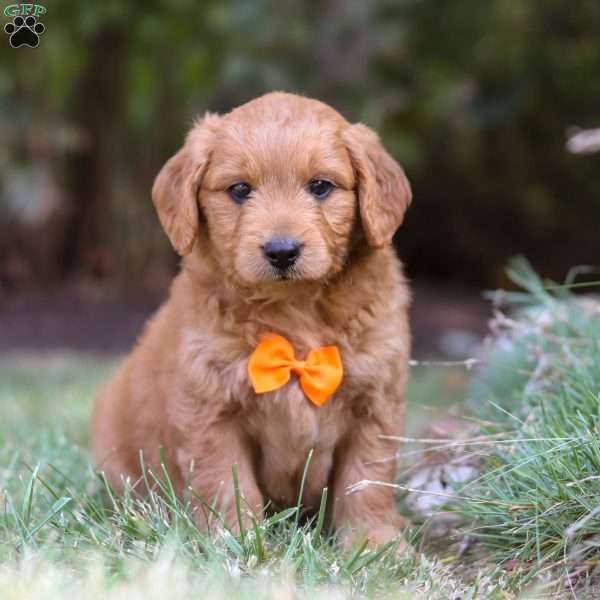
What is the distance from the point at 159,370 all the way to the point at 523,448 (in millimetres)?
1391

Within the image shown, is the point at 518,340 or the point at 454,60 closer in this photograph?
the point at 518,340

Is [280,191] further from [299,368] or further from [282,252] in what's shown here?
[299,368]

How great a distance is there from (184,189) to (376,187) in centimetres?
70

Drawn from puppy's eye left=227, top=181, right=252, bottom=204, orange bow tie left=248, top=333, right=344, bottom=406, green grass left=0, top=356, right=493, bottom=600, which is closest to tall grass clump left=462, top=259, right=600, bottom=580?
green grass left=0, top=356, right=493, bottom=600

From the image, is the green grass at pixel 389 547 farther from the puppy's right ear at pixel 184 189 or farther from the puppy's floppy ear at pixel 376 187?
the puppy's right ear at pixel 184 189

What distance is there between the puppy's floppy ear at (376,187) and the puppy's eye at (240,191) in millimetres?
406

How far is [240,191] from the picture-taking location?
3.72 meters

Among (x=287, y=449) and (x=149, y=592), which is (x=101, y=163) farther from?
(x=149, y=592)

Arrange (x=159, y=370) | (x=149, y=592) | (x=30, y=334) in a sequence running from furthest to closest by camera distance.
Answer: (x=30, y=334)
(x=159, y=370)
(x=149, y=592)

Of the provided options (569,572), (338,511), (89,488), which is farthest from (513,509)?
(89,488)

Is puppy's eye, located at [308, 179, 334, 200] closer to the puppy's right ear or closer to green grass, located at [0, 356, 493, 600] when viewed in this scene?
the puppy's right ear

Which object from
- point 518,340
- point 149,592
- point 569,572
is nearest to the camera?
point 149,592

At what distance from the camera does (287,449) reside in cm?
372

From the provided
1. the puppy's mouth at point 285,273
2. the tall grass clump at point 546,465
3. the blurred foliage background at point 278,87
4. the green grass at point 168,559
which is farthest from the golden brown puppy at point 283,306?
the blurred foliage background at point 278,87
